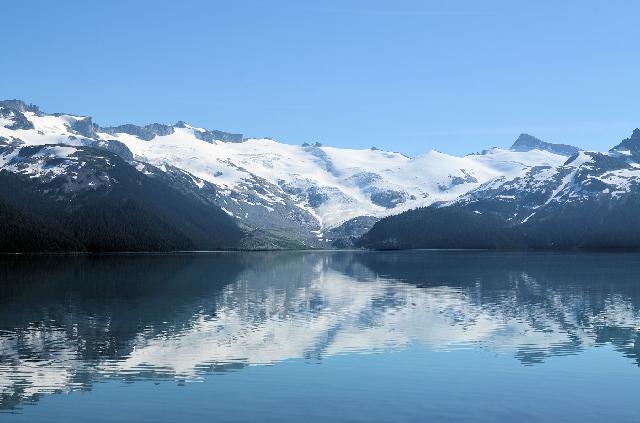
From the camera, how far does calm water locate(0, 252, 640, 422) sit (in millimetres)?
57844

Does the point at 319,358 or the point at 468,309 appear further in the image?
the point at 468,309

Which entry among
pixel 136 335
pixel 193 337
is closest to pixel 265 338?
pixel 193 337

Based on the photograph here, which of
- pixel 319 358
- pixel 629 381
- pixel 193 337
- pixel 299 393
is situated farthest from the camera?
pixel 193 337

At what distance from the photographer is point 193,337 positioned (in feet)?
306

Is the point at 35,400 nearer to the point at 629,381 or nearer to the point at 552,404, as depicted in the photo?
the point at 552,404

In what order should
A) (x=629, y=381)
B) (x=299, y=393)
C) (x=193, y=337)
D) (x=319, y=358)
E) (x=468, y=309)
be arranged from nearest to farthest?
(x=299, y=393), (x=629, y=381), (x=319, y=358), (x=193, y=337), (x=468, y=309)

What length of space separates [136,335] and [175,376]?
26609 mm

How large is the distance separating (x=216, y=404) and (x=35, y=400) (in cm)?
1323

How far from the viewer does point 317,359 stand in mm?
78625

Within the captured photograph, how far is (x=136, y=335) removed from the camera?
310ft

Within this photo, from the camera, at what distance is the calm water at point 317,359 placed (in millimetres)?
57844

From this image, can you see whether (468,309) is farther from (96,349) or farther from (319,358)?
(96,349)

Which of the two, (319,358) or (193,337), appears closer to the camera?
(319,358)

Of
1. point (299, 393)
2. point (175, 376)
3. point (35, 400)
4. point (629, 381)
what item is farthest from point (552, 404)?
point (35, 400)
